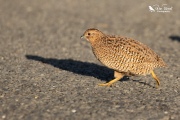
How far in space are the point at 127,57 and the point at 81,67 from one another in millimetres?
2682

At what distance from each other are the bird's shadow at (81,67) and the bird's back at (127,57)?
105cm

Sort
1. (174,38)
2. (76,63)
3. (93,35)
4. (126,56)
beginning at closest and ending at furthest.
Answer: (126,56)
(93,35)
(76,63)
(174,38)

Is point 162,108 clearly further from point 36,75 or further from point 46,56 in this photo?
point 46,56

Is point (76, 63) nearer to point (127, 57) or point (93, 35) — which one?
point (93, 35)

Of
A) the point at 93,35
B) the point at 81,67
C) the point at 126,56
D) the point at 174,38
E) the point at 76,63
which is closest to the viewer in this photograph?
the point at 126,56

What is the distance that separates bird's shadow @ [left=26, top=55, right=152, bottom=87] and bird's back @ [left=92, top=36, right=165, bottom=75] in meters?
1.05

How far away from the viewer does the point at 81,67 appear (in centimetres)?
1098

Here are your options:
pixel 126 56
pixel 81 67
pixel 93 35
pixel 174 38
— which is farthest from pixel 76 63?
pixel 174 38

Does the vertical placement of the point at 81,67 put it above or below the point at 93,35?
below

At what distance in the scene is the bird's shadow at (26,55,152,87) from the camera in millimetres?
10216

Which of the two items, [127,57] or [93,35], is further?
[93,35]

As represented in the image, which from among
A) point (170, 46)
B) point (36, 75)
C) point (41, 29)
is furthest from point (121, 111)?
point (41, 29)

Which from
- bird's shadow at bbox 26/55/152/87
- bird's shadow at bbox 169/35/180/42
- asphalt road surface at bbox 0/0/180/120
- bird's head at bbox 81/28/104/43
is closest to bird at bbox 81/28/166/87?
bird's head at bbox 81/28/104/43

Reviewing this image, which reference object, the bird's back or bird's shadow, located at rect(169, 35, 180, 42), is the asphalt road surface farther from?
the bird's back
